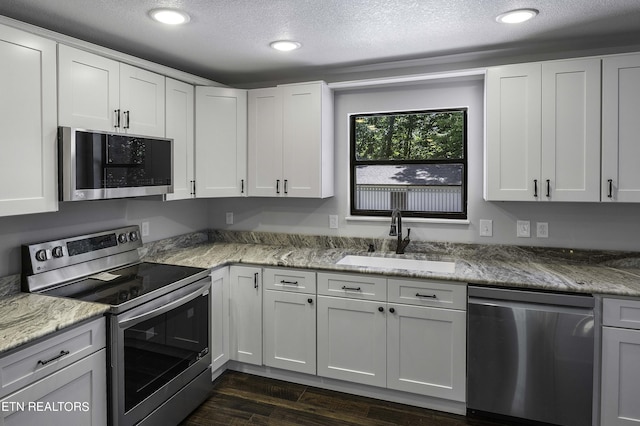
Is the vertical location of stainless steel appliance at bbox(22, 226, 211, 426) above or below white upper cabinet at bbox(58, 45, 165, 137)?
below

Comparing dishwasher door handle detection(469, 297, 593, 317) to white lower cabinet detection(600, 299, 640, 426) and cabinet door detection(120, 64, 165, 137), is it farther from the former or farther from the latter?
cabinet door detection(120, 64, 165, 137)

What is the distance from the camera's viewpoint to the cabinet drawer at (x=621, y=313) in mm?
2131

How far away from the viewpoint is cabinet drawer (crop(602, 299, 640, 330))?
213 cm

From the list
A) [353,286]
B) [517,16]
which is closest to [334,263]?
[353,286]

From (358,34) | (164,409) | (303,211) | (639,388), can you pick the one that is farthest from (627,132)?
(164,409)

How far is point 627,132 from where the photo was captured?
241 cm

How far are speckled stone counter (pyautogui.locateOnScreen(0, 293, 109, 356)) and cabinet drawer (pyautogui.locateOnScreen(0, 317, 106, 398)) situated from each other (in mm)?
51

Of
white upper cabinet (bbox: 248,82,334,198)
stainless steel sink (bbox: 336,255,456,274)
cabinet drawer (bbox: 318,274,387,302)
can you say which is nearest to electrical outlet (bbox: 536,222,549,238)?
stainless steel sink (bbox: 336,255,456,274)

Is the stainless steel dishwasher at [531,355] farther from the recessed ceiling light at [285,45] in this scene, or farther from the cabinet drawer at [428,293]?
the recessed ceiling light at [285,45]

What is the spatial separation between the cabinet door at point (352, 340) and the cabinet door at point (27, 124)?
177 centimetres

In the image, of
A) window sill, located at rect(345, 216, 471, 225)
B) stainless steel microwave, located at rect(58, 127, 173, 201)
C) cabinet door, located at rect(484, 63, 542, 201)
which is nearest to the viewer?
stainless steel microwave, located at rect(58, 127, 173, 201)

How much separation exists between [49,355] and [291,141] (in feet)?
6.97

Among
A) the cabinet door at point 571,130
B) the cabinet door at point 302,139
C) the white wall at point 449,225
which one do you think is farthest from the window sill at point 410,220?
the cabinet door at point 571,130

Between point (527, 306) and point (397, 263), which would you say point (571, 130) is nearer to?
point (527, 306)
